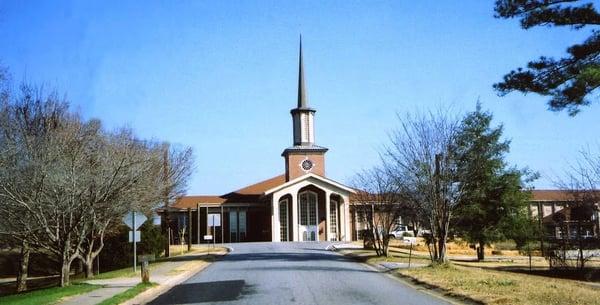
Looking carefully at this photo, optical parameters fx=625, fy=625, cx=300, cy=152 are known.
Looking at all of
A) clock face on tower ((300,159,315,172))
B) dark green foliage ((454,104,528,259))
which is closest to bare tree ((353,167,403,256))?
dark green foliage ((454,104,528,259))

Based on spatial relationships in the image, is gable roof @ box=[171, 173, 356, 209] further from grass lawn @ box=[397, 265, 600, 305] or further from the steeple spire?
grass lawn @ box=[397, 265, 600, 305]

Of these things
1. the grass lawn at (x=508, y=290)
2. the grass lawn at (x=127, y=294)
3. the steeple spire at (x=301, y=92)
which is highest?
the steeple spire at (x=301, y=92)

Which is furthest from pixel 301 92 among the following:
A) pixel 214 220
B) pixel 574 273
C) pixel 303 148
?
pixel 574 273

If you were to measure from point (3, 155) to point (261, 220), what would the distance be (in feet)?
149

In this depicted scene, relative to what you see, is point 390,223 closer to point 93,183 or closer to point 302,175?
point 93,183

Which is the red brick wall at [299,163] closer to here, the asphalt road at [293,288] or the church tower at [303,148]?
the church tower at [303,148]

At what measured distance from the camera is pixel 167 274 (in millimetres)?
22125

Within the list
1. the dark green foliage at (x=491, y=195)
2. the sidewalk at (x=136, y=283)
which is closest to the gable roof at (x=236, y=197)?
the dark green foliage at (x=491, y=195)

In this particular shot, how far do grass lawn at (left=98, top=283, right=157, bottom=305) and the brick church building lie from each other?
1487 inches

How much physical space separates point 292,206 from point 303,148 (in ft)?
22.7

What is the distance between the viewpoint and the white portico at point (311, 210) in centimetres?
5825

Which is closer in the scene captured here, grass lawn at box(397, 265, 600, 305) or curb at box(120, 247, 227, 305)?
grass lawn at box(397, 265, 600, 305)

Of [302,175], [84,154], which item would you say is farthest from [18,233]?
[302,175]

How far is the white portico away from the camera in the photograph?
58250 mm
